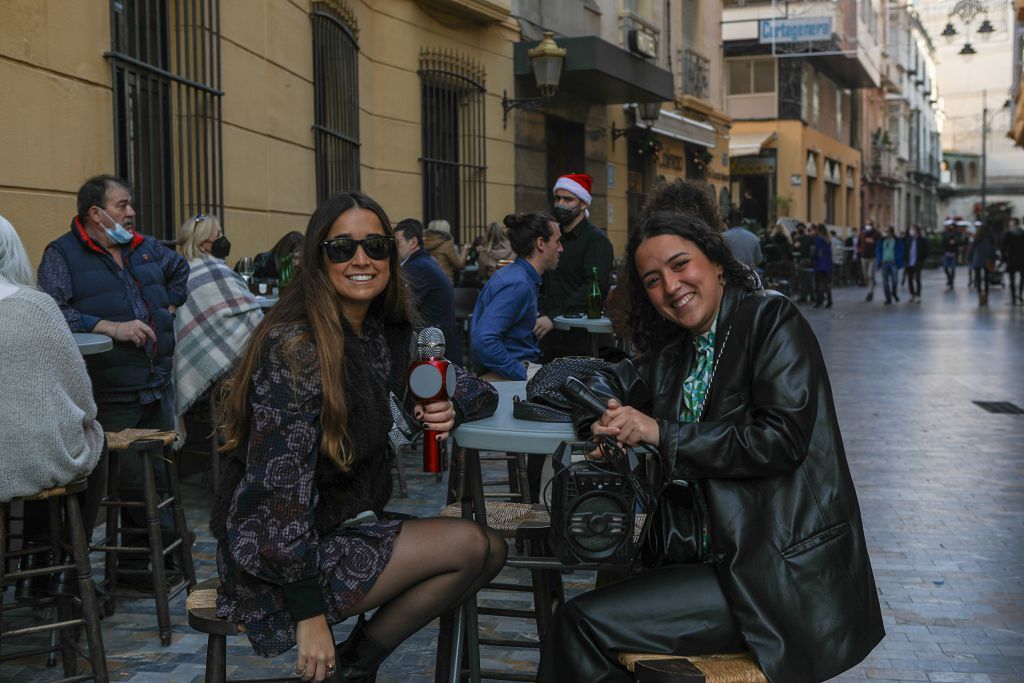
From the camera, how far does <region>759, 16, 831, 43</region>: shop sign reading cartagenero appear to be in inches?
934

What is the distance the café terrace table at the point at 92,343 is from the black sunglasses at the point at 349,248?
173 centimetres

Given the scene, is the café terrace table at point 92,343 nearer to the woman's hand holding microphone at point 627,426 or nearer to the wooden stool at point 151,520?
the wooden stool at point 151,520

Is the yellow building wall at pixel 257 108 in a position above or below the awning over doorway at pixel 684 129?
below

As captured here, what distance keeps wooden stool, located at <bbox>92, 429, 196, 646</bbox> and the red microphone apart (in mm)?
1836

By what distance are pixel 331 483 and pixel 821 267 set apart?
2207cm

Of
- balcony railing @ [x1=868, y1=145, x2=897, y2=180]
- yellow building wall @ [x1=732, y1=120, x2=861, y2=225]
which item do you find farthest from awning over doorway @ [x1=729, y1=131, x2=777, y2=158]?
balcony railing @ [x1=868, y1=145, x2=897, y2=180]

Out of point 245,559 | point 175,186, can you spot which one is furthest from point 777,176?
point 245,559

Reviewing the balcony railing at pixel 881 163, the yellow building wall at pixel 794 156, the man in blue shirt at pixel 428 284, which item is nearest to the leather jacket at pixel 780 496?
the man in blue shirt at pixel 428 284

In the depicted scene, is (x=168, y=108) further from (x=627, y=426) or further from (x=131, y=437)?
(x=627, y=426)

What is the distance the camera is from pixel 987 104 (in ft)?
277

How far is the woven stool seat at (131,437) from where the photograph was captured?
445 centimetres

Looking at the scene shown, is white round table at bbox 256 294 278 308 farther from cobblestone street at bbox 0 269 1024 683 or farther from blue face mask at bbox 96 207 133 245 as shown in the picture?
blue face mask at bbox 96 207 133 245

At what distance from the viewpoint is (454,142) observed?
1359 centimetres

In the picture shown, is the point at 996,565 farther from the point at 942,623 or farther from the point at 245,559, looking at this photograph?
the point at 245,559
